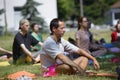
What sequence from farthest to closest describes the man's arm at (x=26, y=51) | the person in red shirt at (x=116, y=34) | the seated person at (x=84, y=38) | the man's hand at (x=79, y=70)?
the person in red shirt at (x=116, y=34), the seated person at (x=84, y=38), the man's arm at (x=26, y=51), the man's hand at (x=79, y=70)

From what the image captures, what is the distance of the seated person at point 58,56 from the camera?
735 cm

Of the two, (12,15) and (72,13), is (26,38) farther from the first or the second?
(72,13)

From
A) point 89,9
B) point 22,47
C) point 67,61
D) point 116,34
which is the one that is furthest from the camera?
point 89,9

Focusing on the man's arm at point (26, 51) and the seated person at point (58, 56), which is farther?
the man's arm at point (26, 51)

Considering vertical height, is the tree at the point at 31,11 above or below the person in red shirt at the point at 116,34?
below

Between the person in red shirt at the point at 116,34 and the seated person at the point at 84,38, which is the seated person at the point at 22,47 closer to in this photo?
the seated person at the point at 84,38

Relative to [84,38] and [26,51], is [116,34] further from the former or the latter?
[26,51]

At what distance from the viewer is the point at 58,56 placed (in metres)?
7.30

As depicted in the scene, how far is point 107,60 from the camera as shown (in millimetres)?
11039

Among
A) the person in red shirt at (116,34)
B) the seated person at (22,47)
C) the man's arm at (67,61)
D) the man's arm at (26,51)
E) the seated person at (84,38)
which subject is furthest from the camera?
the person in red shirt at (116,34)

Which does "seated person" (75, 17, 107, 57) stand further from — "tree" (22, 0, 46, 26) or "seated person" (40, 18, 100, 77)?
"tree" (22, 0, 46, 26)

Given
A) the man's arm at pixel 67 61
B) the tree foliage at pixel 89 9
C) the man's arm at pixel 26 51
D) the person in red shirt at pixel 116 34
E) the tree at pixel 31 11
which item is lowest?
the tree foliage at pixel 89 9

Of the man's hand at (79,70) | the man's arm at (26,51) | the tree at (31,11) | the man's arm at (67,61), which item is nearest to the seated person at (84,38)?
the man's arm at (26,51)

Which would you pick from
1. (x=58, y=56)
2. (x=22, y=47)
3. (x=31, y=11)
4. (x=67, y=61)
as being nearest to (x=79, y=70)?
(x=67, y=61)
